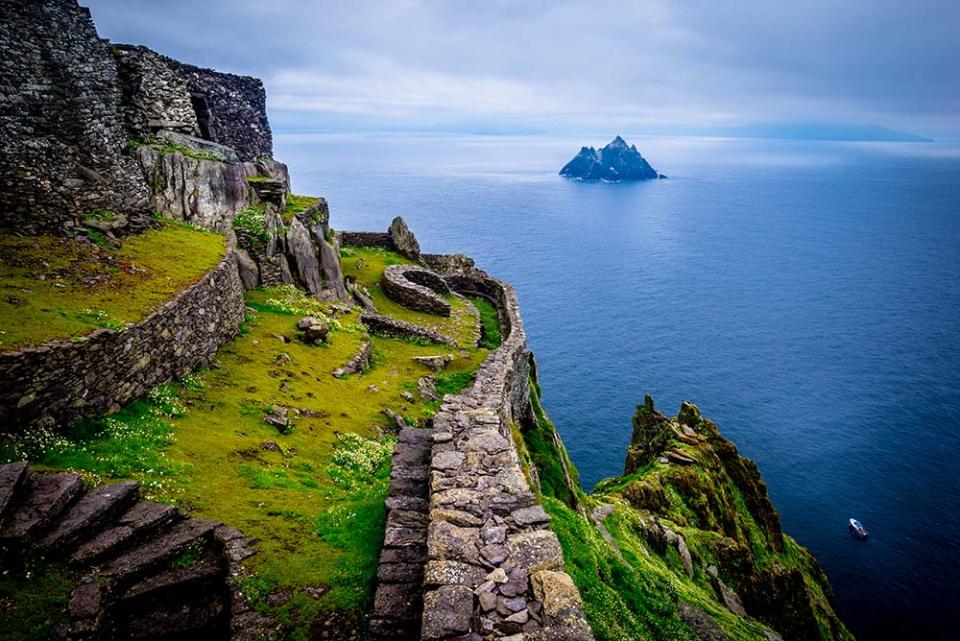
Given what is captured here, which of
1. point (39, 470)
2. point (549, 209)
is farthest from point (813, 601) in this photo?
point (549, 209)

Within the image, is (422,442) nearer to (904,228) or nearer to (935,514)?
(935,514)

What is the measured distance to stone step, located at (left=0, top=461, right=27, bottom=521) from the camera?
8.68m

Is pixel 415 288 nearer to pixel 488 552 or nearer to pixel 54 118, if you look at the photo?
pixel 54 118

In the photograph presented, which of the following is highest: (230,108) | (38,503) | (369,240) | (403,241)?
(230,108)

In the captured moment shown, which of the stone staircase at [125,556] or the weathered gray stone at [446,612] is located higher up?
the weathered gray stone at [446,612]

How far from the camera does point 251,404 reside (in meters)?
16.8

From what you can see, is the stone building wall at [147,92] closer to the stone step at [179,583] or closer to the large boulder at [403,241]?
the stone step at [179,583]

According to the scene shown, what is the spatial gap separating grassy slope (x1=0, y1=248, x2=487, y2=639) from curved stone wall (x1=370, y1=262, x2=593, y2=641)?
797 mm

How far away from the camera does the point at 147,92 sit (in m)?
27.3

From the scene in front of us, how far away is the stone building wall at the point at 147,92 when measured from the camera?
26500 mm

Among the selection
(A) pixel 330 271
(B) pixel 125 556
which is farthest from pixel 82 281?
(A) pixel 330 271

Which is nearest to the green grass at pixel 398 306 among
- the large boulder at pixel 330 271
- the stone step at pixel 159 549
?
the large boulder at pixel 330 271

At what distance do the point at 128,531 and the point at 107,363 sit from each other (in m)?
6.06

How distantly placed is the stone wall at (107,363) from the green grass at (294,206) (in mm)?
15943
